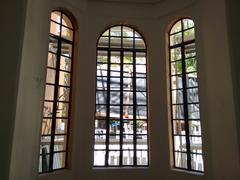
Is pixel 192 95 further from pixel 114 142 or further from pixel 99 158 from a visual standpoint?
pixel 99 158

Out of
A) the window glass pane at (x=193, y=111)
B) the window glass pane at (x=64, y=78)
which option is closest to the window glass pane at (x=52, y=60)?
the window glass pane at (x=64, y=78)

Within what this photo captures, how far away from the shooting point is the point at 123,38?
16.8ft

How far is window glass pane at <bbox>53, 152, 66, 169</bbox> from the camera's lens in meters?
4.02

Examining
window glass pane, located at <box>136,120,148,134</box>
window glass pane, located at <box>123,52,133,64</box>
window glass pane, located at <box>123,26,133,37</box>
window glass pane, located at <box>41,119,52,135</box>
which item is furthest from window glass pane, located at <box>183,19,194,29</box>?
window glass pane, located at <box>41,119,52,135</box>

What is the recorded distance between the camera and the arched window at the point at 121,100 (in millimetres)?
4586

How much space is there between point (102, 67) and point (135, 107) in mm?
1164

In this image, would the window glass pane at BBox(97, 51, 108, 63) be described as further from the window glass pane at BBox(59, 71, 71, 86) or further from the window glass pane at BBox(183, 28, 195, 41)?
the window glass pane at BBox(183, 28, 195, 41)

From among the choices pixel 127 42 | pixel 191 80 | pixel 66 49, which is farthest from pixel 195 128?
pixel 66 49

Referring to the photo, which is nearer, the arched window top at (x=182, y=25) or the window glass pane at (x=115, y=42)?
the arched window top at (x=182, y=25)
